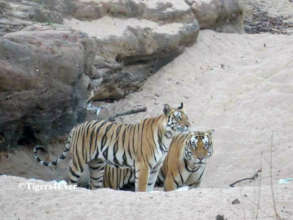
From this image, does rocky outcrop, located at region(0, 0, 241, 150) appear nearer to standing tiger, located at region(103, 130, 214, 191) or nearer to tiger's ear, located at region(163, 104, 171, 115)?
tiger's ear, located at region(163, 104, 171, 115)

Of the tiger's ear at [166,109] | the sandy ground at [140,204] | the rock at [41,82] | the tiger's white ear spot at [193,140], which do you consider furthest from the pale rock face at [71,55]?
the sandy ground at [140,204]

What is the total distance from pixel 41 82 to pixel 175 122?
1625mm

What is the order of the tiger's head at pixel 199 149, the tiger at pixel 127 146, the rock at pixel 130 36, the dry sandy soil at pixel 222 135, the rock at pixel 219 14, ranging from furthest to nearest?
the rock at pixel 219 14 < the rock at pixel 130 36 < the tiger at pixel 127 146 < the tiger's head at pixel 199 149 < the dry sandy soil at pixel 222 135

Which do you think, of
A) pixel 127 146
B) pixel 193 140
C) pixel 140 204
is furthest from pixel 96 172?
pixel 140 204

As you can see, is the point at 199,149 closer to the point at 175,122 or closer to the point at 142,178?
the point at 175,122

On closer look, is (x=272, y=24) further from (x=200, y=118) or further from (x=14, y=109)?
(x=14, y=109)

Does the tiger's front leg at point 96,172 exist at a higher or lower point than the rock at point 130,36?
lower

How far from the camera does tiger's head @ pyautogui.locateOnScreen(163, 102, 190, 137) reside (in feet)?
23.0

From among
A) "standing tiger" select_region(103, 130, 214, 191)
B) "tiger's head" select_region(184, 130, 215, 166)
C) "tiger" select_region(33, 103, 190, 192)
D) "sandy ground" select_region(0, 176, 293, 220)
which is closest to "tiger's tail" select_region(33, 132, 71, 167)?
"tiger" select_region(33, 103, 190, 192)

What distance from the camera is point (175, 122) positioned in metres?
7.01

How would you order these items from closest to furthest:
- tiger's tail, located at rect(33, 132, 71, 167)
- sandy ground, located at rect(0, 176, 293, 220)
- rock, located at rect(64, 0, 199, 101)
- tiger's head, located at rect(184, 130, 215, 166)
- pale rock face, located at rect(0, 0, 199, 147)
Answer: sandy ground, located at rect(0, 176, 293, 220), tiger's head, located at rect(184, 130, 215, 166), pale rock face, located at rect(0, 0, 199, 147), tiger's tail, located at rect(33, 132, 71, 167), rock, located at rect(64, 0, 199, 101)

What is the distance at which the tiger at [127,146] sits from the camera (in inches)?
275

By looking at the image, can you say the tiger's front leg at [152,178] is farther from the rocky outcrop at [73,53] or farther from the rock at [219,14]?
the rock at [219,14]

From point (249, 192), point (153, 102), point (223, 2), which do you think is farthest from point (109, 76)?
point (249, 192)
